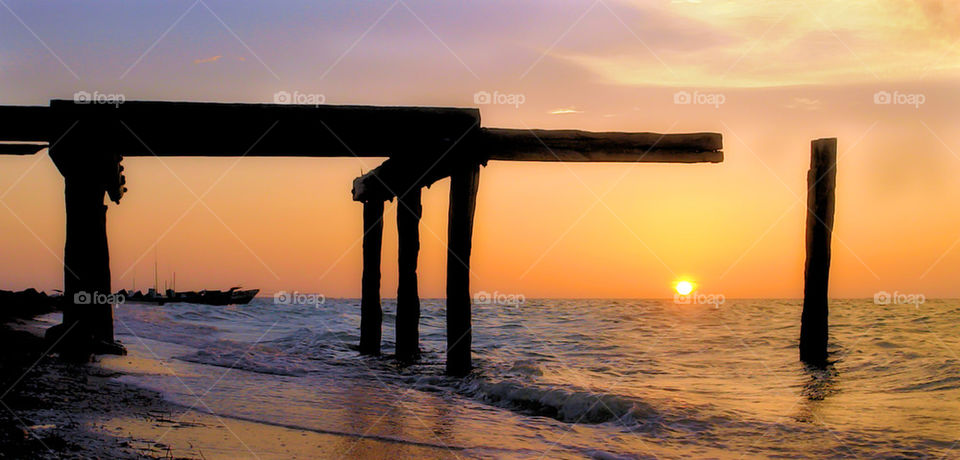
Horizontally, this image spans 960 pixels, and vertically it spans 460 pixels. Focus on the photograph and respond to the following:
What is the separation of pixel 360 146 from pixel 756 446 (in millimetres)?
5302

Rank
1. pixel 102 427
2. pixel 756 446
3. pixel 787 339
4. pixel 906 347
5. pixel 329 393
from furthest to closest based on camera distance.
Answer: pixel 787 339 < pixel 906 347 < pixel 329 393 < pixel 756 446 < pixel 102 427

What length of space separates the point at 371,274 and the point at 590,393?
5.08 meters

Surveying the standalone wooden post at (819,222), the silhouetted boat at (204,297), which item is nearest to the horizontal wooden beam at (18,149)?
the standalone wooden post at (819,222)

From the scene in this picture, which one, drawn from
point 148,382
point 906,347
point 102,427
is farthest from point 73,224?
point 906,347

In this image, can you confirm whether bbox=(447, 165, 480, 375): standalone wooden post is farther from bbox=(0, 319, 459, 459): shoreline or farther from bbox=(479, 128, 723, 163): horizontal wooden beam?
bbox=(0, 319, 459, 459): shoreline

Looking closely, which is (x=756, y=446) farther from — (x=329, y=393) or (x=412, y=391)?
(x=329, y=393)

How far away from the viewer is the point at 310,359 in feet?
44.5

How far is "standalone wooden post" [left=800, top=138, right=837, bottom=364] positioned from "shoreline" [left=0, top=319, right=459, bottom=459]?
8119 millimetres

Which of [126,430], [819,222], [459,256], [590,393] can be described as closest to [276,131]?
[459,256]

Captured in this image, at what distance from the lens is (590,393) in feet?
32.8

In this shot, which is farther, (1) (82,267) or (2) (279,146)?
(2) (279,146)

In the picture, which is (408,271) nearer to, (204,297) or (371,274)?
(371,274)

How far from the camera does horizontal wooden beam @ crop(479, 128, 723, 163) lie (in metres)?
9.82

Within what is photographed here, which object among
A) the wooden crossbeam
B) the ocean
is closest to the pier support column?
the wooden crossbeam
